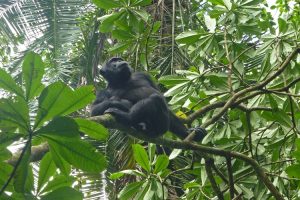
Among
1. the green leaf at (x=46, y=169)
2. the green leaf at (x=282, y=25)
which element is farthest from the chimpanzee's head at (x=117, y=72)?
the green leaf at (x=46, y=169)

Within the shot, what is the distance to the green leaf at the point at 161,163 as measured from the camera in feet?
14.9

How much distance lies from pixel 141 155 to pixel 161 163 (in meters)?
0.19

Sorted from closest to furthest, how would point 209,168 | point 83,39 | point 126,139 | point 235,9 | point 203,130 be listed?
point 209,168, point 203,130, point 235,9, point 126,139, point 83,39

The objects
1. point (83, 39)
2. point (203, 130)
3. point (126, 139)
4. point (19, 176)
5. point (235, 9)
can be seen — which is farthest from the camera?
point (83, 39)

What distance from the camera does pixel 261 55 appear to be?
5504 mm

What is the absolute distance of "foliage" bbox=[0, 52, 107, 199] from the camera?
2.26 metres

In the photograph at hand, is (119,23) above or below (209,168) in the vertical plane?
above

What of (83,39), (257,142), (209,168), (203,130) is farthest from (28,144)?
(83,39)

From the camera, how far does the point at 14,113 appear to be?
2.28 m

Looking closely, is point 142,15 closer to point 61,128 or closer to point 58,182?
point 58,182

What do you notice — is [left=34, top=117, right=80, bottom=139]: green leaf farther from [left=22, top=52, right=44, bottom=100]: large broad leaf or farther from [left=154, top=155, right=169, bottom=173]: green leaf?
[left=154, top=155, right=169, bottom=173]: green leaf

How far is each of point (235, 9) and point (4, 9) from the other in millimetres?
2351

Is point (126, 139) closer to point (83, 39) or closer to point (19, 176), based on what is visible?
point (83, 39)

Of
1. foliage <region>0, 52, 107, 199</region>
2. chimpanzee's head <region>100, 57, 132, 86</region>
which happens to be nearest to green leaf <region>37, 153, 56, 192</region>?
foliage <region>0, 52, 107, 199</region>
